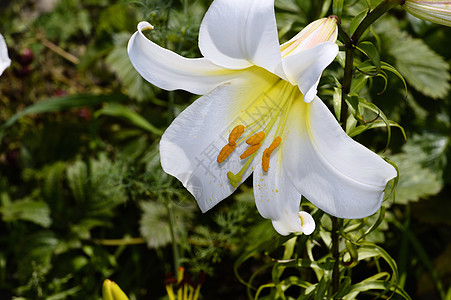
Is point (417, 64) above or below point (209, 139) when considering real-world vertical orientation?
below

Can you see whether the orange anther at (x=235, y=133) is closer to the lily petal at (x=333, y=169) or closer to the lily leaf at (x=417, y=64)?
the lily petal at (x=333, y=169)

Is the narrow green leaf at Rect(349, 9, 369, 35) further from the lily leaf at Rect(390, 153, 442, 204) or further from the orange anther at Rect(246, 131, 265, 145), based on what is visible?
the lily leaf at Rect(390, 153, 442, 204)

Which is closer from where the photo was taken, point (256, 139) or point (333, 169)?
point (333, 169)

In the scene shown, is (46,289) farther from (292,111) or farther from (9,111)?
(292,111)

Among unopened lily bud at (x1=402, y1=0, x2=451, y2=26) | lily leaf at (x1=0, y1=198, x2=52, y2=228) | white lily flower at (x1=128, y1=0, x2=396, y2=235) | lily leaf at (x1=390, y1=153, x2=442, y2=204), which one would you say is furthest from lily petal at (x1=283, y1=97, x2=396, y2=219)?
lily leaf at (x1=0, y1=198, x2=52, y2=228)

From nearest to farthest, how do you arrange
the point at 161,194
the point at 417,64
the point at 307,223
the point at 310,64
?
the point at 310,64, the point at 307,223, the point at 161,194, the point at 417,64

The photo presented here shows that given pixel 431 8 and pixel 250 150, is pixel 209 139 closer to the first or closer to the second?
pixel 250 150

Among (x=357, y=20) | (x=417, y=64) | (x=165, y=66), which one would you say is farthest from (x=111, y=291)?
(x=417, y=64)
